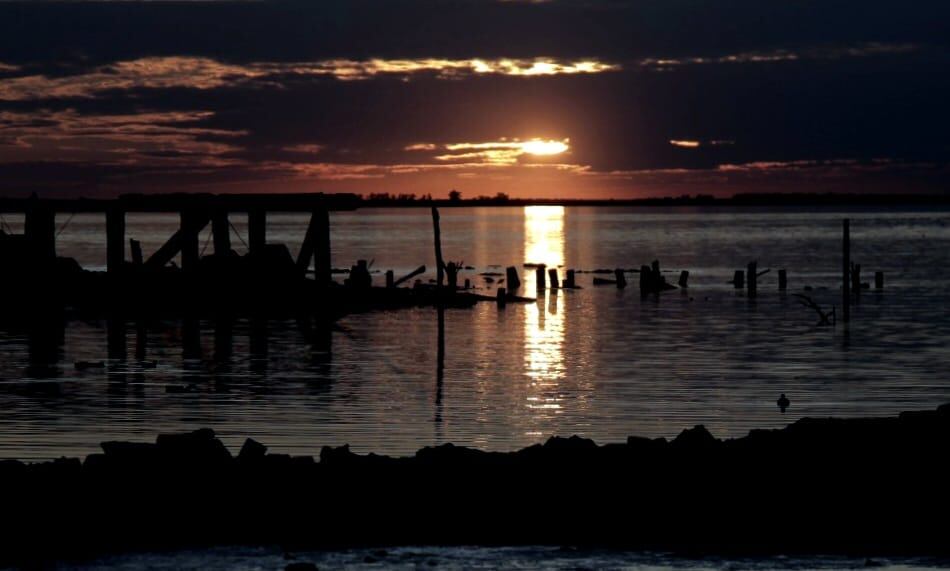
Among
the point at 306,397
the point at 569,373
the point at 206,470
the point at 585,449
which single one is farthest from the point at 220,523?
the point at 569,373

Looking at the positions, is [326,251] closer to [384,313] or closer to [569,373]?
[384,313]

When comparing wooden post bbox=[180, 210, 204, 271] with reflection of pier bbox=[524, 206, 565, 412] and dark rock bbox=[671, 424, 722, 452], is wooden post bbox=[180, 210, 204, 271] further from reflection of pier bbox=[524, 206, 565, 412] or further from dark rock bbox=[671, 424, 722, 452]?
dark rock bbox=[671, 424, 722, 452]

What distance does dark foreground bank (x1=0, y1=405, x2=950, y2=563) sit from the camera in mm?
16688

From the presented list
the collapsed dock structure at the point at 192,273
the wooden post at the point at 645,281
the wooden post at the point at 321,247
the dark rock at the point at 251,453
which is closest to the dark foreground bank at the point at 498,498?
the dark rock at the point at 251,453

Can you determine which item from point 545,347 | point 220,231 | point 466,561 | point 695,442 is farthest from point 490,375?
point 220,231

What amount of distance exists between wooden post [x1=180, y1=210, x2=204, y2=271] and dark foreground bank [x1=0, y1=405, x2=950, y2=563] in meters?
35.4

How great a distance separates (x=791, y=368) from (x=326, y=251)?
2338 centimetres

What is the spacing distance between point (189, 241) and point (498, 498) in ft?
122

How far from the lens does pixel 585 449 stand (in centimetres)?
1845

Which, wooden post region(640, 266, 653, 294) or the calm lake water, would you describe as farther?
wooden post region(640, 266, 653, 294)

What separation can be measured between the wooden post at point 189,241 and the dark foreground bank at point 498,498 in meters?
35.4

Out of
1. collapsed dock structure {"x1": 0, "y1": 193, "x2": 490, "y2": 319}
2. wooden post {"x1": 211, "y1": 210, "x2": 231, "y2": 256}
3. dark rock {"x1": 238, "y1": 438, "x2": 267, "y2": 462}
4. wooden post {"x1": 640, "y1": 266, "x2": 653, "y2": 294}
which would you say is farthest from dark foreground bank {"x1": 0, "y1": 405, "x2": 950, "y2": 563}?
wooden post {"x1": 640, "y1": 266, "x2": 653, "y2": 294}

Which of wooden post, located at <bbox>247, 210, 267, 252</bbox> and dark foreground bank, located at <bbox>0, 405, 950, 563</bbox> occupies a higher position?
Result: wooden post, located at <bbox>247, 210, 267, 252</bbox>

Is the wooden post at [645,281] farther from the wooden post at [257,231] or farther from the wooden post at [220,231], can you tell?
the wooden post at [220,231]
